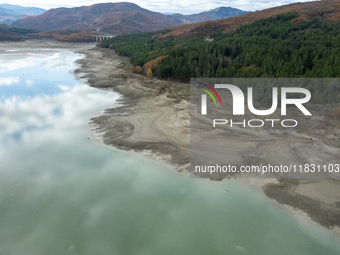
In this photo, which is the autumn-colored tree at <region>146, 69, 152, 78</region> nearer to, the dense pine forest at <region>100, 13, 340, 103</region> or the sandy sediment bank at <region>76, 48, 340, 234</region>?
the dense pine forest at <region>100, 13, 340, 103</region>

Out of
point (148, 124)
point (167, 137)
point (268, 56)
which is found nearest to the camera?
point (167, 137)

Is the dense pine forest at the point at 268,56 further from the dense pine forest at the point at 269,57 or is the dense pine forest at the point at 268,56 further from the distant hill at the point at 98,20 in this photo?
the distant hill at the point at 98,20

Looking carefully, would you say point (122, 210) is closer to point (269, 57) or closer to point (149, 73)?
point (269, 57)

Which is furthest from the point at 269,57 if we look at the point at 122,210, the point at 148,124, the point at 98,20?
the point at 98,20

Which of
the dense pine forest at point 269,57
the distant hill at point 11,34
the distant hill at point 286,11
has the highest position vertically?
the distant hill at point 11,34

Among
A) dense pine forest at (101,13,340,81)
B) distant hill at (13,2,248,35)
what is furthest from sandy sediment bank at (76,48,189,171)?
distant hill at (13,2,248,35)

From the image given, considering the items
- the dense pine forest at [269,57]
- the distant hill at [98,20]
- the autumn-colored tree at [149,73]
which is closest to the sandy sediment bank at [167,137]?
the autumn-colored tree at [149,73]

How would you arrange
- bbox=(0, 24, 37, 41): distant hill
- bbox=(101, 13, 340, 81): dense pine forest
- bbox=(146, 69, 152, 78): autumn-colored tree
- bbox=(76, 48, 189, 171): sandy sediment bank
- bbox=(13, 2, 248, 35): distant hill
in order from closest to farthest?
bbox=(76, 48, 189, 171): sandy sediment bank, bbox=(101, 13, 340, 81): dense pine forest, bbox=(146, 69, 152, 78): autumn-colored tree, bbox=(0, 24, 37, 41): distant hill, bbox=(13, 2, 248, 35): distant hill
